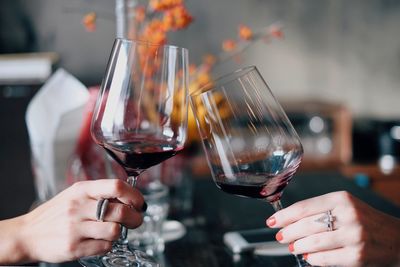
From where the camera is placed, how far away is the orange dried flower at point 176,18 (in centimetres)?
104

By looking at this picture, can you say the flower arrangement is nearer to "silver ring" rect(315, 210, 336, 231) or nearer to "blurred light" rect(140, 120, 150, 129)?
"blurred light" rect(140, 120, 150, 129)

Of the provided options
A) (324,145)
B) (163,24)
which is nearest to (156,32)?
(163,24)

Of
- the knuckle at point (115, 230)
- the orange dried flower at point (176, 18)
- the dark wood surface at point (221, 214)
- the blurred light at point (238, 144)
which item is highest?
the orange dried flower at point (176, 18)

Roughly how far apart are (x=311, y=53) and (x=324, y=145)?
0.61m

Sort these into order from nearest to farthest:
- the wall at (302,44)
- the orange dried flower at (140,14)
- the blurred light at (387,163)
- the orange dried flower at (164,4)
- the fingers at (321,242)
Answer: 1. the fingers at (321,242)
2. the orange dried flower at (164,4)
3. the orange dried flower at (140,14)
4. the blurred light at (387,163)
5. the wall at (302,44)

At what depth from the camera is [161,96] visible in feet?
2.63

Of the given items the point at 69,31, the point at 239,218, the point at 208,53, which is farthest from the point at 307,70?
the point at 239,218

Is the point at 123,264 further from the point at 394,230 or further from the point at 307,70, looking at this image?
the point at 307,70

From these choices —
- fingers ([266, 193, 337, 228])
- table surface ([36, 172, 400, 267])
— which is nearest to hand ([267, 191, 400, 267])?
fingers ([266, 193, 337, 228])

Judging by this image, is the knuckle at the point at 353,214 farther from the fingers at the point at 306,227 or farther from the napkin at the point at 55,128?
the napkin at the point at 55,128

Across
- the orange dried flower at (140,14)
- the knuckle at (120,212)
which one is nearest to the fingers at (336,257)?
the knuckle at (120,212)

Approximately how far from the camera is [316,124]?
3.13 metres

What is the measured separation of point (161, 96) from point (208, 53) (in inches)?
99.7

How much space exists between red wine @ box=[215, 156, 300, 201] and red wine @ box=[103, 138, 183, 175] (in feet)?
0.31
